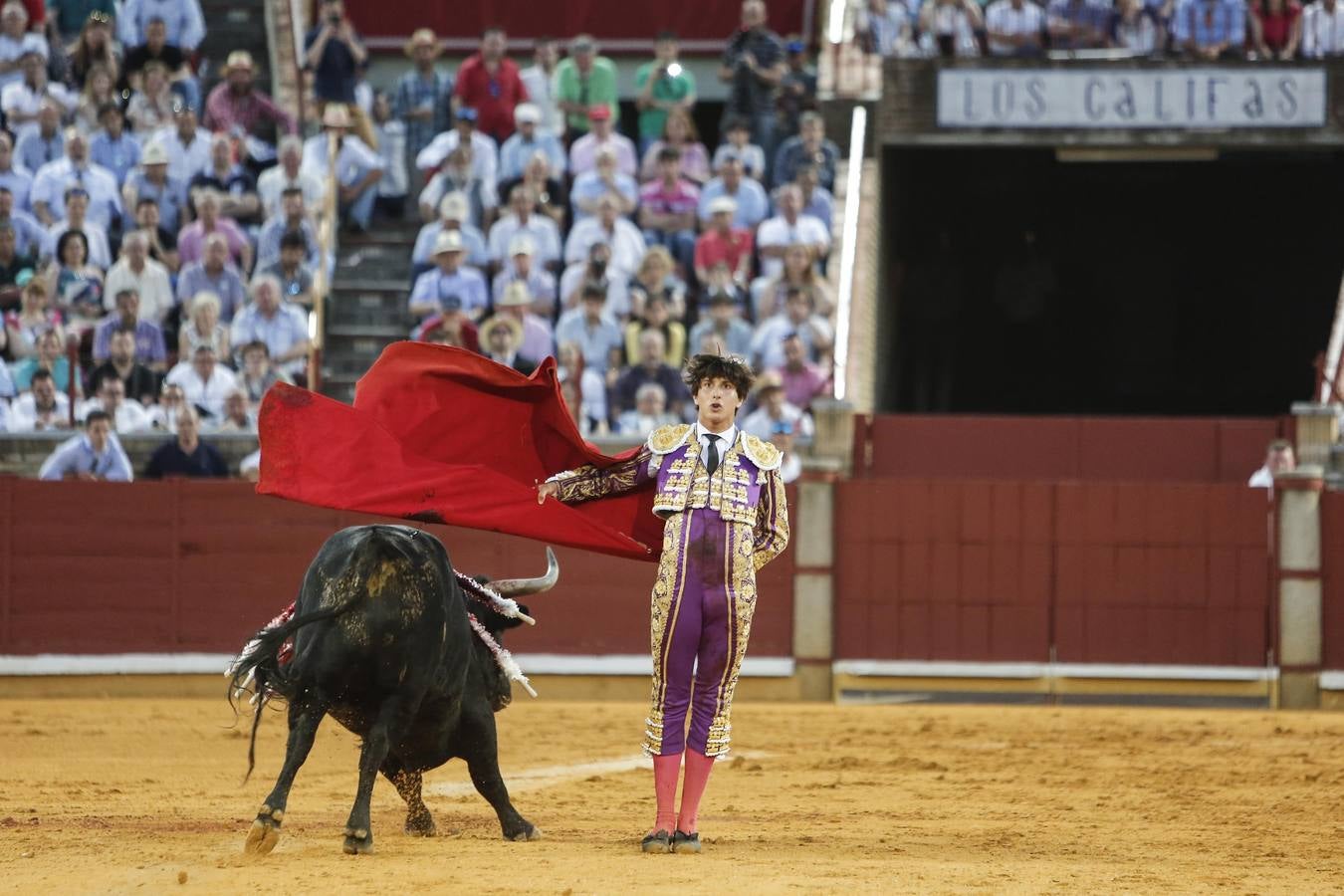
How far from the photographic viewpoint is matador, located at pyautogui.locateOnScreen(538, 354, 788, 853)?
628cm

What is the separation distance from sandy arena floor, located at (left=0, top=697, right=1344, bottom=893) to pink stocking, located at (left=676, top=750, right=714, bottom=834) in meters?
0.15

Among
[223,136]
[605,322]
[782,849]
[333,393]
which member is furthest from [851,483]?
[782,849]

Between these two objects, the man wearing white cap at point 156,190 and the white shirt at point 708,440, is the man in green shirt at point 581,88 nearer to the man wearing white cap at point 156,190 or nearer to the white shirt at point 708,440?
the man wearing white cap at point 156,190

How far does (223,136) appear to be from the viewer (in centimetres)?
1438

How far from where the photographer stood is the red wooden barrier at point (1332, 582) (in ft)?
40.3

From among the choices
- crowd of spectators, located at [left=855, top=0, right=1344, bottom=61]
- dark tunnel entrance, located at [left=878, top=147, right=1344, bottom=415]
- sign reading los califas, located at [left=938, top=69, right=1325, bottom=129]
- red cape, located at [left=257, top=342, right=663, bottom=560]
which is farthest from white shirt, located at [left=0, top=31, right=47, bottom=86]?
red cape, located at [left=257, top=342, right=663, bottom=560]

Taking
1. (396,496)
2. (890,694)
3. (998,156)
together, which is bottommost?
(890,694)

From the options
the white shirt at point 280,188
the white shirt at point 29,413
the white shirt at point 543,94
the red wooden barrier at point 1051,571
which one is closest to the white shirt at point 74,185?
the white shirt at point 280,188

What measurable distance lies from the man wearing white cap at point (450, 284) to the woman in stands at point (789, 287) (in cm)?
172

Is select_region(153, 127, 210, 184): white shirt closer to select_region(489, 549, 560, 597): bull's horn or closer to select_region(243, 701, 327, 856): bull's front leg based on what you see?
Result: select_region(489, 549, 560, 597): bull's horn

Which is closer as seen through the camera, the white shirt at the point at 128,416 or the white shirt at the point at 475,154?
the white shirt at the point at 128,416

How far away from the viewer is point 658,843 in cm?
626

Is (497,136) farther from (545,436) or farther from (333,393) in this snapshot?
(545,436)

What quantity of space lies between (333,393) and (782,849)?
8.26 metres
